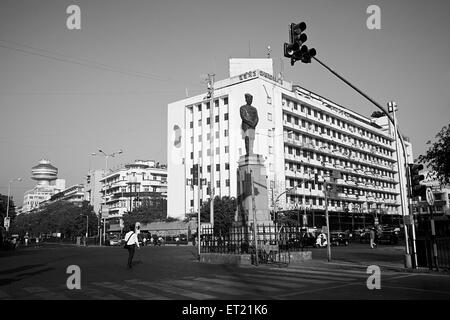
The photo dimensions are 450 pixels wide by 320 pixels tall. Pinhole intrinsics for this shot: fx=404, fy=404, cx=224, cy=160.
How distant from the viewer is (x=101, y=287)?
33.5 ft

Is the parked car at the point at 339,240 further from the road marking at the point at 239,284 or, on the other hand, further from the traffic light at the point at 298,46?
the traffic light at the point at 298,46

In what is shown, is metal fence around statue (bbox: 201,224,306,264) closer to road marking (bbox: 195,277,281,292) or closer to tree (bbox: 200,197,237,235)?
road marking (bbox: 195,277,281,292)

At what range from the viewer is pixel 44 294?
9.09 metres

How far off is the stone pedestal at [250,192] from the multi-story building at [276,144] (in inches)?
1474

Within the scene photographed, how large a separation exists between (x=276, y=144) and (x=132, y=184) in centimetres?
5774

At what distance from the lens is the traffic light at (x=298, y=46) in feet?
34.0

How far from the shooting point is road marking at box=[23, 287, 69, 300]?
28.2 feet

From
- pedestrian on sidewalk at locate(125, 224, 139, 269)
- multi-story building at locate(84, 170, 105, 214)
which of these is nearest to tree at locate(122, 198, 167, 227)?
multi-story building at locate(84, 170, 105, 214)

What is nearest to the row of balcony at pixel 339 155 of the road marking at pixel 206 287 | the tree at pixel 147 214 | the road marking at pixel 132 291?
the tree at pixel 147 214

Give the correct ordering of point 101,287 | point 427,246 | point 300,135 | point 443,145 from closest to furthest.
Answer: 1. point 101,287
2. point 427,246
3. point 443,145
4. point 300,135

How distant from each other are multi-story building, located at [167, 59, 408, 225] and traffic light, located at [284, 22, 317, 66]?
4679 centimetres

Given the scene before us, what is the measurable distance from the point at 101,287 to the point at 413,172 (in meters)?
11.2
